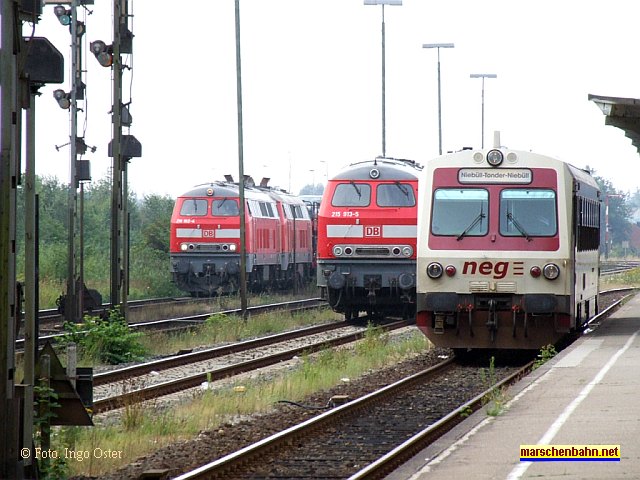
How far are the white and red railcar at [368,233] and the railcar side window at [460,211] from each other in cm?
807

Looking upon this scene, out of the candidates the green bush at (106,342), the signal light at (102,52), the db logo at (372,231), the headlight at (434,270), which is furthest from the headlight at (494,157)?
the db logo at (372,231)

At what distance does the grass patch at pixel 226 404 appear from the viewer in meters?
11.4

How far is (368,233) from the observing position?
2697 cm

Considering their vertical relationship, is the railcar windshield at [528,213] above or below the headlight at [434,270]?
above

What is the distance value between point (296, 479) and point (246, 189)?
92.2 feet

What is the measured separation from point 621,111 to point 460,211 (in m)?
2.67

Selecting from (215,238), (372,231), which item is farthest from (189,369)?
(215,238)

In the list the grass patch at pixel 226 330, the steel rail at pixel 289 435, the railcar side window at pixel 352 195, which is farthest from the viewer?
the railcar side window at pixel 352 195

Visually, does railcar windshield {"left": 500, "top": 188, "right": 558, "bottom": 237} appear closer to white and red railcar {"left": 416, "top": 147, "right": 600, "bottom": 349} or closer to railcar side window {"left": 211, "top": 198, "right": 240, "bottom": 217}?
white and red railcar {"left": 416, "top": 147, "right": 600, "bottom": 349}

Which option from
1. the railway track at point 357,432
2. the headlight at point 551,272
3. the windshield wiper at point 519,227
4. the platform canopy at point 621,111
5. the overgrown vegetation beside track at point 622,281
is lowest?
the railway track at point 357,432

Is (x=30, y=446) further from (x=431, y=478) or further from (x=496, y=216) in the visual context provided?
(x=496, y=216)

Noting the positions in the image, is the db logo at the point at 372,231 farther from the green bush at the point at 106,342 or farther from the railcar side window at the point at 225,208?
the railcar side window at the point at 225,208

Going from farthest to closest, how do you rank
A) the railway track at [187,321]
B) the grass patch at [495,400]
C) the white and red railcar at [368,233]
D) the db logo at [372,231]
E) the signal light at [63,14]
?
the signal light at [63,14] → the db logo at [372,231] → the white and red railcar at [368,233] → the railway track at [187,321] → the grass patch at [495,400]

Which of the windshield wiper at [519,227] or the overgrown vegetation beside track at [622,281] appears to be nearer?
the windshield wiper at [519,227]
